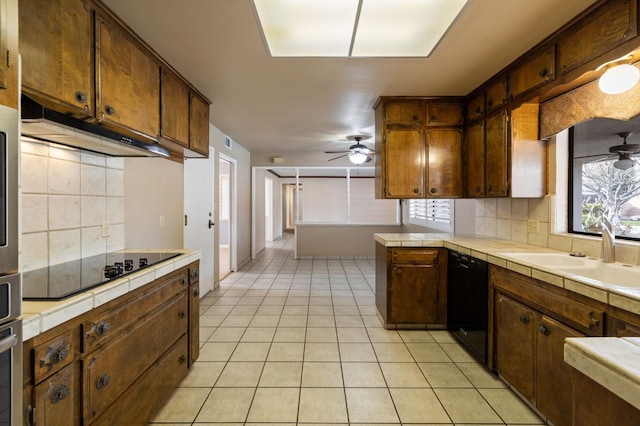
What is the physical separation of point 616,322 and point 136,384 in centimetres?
215

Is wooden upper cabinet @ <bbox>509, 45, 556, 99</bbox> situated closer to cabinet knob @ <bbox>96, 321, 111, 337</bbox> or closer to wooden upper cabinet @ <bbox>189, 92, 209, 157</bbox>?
wooden upper cabinet @ <bbox>189, 92, 209, 157</bbox>

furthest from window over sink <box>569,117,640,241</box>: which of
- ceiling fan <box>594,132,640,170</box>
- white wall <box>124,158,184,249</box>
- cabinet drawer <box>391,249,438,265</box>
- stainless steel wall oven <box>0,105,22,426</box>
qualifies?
white wall <box>124,158,184,249</box>

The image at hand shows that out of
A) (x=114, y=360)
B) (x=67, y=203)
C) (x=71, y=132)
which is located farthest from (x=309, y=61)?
(x=114, y=360)

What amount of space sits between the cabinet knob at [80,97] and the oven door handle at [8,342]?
3.63 feet

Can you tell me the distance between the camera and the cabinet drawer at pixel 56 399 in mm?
969

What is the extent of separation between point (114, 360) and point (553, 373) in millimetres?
2092

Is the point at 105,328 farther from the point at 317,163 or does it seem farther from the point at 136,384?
the point at 317,163

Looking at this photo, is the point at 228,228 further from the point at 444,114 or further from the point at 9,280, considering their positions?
the point at 9,280

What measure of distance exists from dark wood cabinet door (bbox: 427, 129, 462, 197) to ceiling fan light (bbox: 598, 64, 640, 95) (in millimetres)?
1454

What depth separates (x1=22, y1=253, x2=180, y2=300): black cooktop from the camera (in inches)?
45.8

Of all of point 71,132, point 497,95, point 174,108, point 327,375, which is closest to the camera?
point 71,132

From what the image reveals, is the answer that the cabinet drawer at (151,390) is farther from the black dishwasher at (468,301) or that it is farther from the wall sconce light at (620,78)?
the wall sconce light at (620,78)

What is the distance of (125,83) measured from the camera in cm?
178

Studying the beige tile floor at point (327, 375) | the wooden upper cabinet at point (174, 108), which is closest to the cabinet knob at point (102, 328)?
the beige tile floor at point (327, 375)
